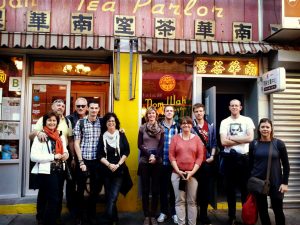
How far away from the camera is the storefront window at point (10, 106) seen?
6891 mm

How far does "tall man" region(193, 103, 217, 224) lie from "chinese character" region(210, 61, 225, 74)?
1577 millimetres

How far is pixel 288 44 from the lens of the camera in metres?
6.92

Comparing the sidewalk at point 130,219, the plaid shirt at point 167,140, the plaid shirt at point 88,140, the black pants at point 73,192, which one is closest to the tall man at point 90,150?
the plaid shirt at point 88,140

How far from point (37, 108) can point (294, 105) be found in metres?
5.61

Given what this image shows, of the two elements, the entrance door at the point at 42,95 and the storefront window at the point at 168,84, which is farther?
the entrance door at the point at 42,95

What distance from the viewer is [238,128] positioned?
19.2ft

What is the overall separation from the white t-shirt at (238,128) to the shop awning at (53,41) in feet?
8.81

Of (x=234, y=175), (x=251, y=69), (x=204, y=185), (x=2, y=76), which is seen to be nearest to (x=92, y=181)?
(x=204, y=185)

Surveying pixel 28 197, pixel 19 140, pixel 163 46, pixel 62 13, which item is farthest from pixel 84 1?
pixel 28 197

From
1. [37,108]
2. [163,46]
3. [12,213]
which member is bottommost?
[12,213]

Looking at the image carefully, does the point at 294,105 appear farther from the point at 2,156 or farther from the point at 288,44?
the point at 2,156

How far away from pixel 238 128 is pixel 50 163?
10.7 ft

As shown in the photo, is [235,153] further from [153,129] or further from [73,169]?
[73,169]

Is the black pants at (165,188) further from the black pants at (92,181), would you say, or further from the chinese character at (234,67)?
the chinese character at (234,67)
